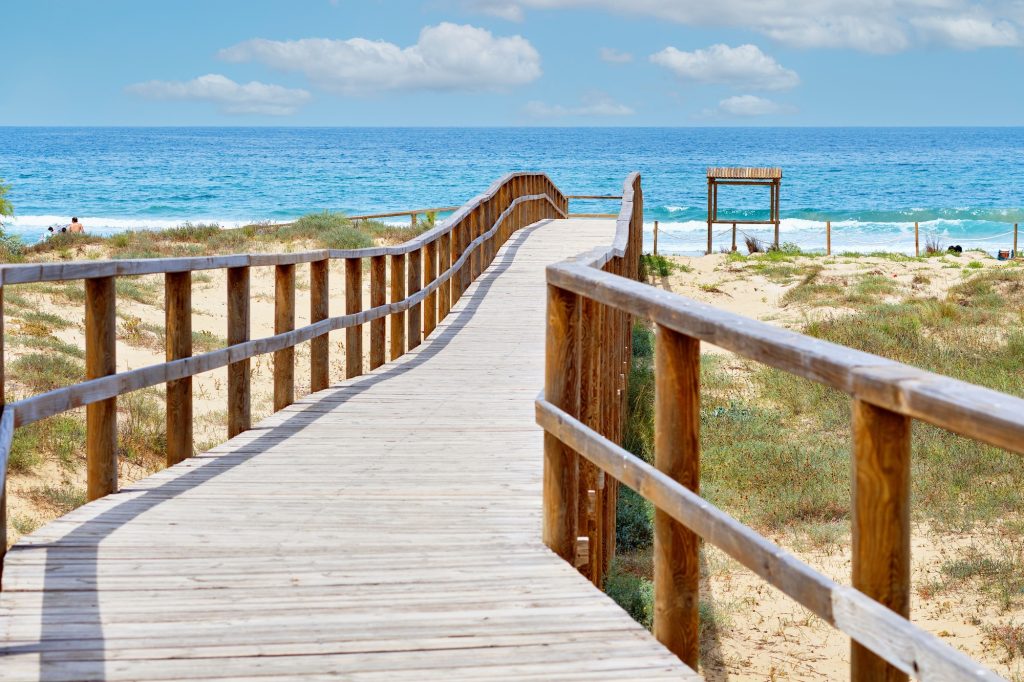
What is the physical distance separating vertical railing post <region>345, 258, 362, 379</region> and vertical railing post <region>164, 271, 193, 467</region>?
265cm

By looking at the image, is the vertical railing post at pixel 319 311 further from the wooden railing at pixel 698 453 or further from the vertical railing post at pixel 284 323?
the wooden railing at pixel 698 453

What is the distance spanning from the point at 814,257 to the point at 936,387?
3092 cm

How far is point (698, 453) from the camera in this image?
3.42m

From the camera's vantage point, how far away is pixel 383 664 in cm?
344

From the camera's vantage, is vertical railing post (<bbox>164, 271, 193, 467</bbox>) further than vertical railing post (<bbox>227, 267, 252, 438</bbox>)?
No

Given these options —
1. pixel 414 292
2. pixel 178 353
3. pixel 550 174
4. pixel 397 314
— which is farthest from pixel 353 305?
pixel 550 174

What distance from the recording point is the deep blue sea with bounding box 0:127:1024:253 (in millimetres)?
65125

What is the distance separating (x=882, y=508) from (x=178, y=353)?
4535 millimetres

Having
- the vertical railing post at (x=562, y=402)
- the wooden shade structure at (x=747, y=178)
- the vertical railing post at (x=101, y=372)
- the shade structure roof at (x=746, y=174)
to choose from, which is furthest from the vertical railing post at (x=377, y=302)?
the shade structure roof at (x=746, y=174)

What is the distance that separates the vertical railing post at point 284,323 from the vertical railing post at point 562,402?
314cm

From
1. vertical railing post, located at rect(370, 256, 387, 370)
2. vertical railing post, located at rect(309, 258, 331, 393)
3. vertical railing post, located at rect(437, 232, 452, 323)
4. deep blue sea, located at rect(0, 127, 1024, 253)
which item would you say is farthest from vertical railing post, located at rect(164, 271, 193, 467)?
deep blue sea, located at rect(0, 127, 1024, 253)

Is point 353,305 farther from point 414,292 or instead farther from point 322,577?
point 322,577

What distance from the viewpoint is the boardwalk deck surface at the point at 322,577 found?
347 centimetres

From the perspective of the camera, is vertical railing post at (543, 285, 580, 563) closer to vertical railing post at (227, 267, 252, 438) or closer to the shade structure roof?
vertical railing post at (227, 267, 252, 438)
